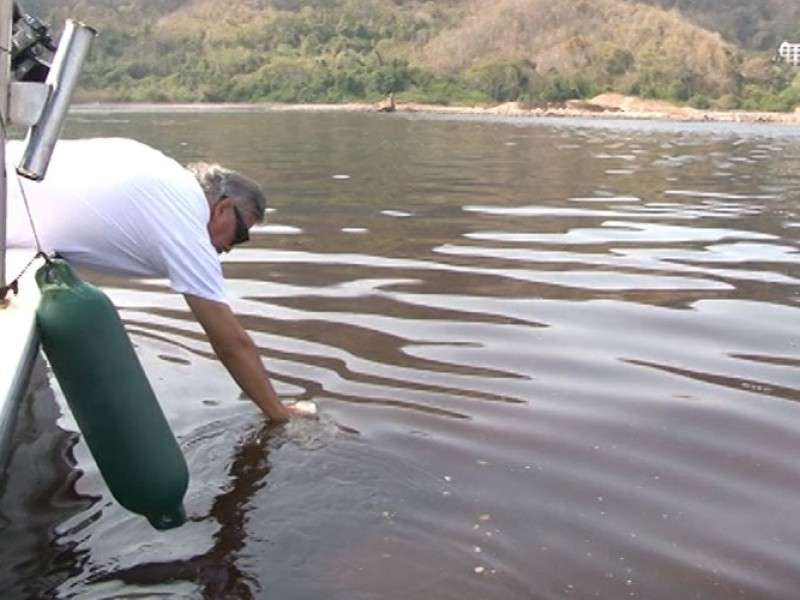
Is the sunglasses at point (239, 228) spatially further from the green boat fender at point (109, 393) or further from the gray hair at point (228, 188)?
the green boat fender at point (109, 393)

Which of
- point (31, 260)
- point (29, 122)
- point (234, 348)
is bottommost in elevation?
point (234, 348)

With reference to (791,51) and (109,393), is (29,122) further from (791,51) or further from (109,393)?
(791,51)

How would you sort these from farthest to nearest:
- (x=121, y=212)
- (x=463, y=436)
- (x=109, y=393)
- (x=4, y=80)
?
(x=463, y=436), (x=121, y=212), (x=4, y=80), (x=109, y=393)

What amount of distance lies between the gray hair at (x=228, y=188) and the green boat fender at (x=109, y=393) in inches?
37.4

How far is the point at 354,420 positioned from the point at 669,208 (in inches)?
366

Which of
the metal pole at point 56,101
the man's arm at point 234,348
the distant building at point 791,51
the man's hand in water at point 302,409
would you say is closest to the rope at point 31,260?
the metal pole at point 56,101

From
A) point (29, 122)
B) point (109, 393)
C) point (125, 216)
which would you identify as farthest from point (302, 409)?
point (29, 122)

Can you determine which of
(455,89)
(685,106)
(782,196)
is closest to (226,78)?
(455,89)

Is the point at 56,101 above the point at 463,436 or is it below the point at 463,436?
above

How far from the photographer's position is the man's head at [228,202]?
13.7ft

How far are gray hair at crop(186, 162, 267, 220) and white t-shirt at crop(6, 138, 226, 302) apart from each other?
0.45ft

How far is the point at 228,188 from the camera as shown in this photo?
418 centimetres

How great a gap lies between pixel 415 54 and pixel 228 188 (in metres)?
124

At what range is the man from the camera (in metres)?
3.89
